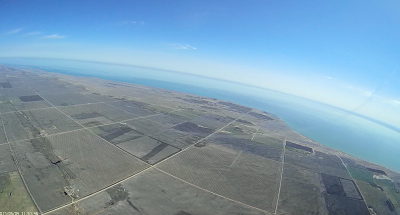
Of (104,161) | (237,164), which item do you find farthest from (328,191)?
(104,161)

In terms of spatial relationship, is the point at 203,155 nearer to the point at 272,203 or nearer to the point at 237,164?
the point at 237,164

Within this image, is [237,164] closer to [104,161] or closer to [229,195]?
[229,195]

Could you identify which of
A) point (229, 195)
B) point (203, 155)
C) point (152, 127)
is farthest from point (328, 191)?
point (152, 127)

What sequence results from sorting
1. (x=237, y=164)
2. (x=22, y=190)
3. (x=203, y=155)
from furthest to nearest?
(x=203, y=155)
(x=237, y=164)
(x=22, y=190)

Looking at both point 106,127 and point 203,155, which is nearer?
point 203,155

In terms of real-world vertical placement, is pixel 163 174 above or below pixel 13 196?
below

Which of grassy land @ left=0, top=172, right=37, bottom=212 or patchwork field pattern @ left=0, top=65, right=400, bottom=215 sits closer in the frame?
grassy land @ left=0, top=172, right=37, bottom=212

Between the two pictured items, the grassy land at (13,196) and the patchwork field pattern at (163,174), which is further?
the patchwork field pattern at (163,174)

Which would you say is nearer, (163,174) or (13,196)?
(13,196)

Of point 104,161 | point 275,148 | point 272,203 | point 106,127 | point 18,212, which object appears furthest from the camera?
point 275,148
